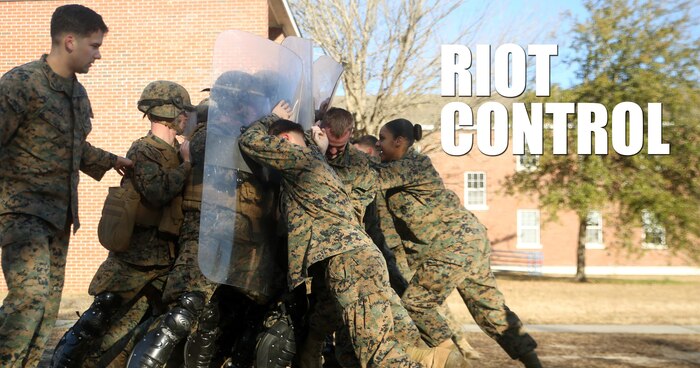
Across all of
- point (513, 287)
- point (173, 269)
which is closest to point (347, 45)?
point (513, 287)

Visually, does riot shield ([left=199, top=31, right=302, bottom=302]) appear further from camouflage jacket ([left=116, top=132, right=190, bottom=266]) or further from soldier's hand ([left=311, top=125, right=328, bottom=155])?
camouflage jacket ([left=116, top=132, right=190, bottom=266])

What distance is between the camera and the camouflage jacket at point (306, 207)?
15.2ft

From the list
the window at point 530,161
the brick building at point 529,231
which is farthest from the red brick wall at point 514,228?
the window at point 530,161

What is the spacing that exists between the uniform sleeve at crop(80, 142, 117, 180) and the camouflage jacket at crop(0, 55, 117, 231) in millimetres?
279

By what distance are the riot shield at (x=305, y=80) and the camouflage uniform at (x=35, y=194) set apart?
1398 millimetres

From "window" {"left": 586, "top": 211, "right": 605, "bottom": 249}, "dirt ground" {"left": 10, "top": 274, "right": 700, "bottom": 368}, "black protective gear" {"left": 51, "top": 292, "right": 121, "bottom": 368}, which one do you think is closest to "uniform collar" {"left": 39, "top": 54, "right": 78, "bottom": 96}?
"black protective gear" {"left": 51, "top": 292, "right": 121, "bottom": 368}

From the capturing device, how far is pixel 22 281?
4387mm

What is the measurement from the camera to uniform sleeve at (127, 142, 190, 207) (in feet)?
17.1

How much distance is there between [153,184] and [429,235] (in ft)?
7.51

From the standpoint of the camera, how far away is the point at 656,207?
2603cm

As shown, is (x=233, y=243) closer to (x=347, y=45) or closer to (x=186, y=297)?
(x=186, y=297)

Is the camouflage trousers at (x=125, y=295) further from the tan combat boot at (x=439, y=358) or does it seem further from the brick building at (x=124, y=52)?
the brick building at (x=124, y=52)

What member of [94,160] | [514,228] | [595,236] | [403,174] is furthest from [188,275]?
[595,236]

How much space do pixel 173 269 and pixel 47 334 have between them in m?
0.80
